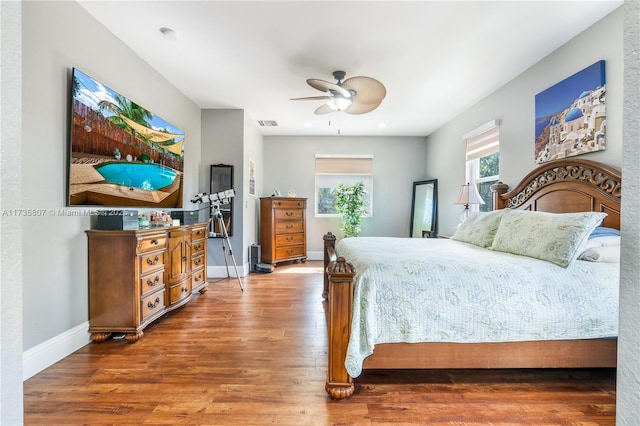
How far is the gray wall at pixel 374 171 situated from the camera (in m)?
5.84

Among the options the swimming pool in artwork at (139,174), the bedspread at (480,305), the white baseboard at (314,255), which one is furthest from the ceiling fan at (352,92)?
the white baseboard at (314,255)

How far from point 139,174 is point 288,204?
2.77m

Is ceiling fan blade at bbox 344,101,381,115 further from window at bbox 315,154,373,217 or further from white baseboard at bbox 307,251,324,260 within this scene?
white baseboard at bbox 307,251,324,260

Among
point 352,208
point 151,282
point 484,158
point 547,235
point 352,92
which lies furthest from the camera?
point 352,208

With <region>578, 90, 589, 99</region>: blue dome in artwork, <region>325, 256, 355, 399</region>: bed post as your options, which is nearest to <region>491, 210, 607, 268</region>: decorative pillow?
<region>578, 90, 589, 99</region>: blue dome in artwork

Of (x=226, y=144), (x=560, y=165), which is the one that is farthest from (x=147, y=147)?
(x=560, y=165)

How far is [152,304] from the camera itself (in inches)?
96.1

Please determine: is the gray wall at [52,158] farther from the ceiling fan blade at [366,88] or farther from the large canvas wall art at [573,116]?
the large canvas wall art at [573,116]

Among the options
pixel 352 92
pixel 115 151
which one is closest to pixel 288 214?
pixel 352 92

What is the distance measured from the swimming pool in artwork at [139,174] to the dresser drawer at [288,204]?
1950 mm

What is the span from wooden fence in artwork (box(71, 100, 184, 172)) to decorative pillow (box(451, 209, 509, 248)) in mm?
Answer: 3255

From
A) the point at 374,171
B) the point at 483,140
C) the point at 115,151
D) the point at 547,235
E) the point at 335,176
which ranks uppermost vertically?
the point at 483,140

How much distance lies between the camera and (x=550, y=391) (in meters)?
1.66

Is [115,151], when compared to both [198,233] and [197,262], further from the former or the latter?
[197,262]
